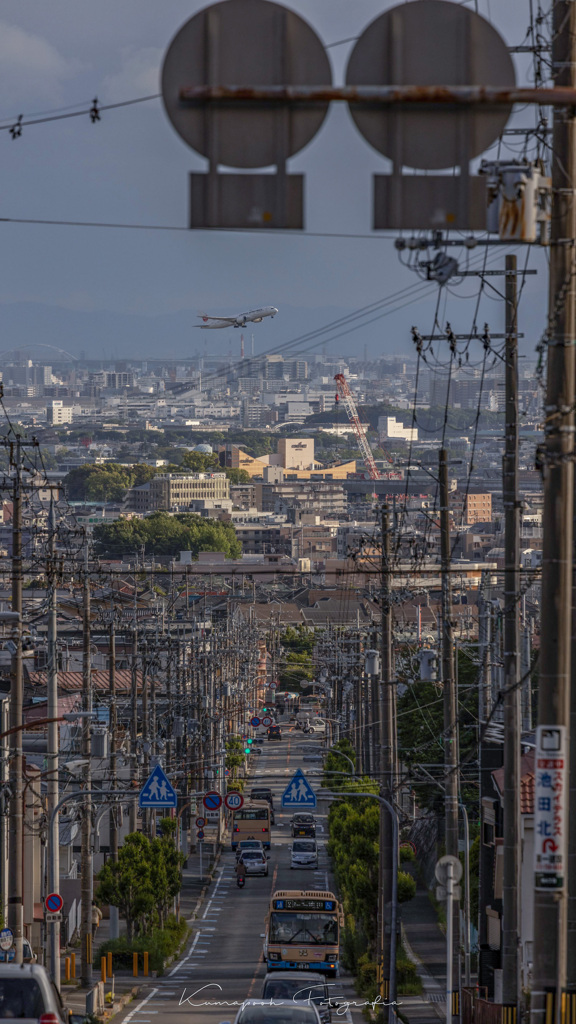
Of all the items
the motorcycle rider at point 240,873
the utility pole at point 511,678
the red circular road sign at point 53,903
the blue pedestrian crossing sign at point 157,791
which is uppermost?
the utility pole at point 511,678

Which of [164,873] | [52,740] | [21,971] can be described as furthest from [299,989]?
[21,971]

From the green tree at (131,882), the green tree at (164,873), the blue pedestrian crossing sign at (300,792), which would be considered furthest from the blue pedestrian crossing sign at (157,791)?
the green tree at (164,873)

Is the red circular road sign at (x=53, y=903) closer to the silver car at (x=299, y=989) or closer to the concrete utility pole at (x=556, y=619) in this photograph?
the silver car at (x=299, y=989)

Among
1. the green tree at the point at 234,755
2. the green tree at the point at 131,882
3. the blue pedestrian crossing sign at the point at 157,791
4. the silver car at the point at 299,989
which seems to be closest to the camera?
the silver car at the point at 299,989

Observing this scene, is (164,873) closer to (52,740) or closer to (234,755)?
(52,740)

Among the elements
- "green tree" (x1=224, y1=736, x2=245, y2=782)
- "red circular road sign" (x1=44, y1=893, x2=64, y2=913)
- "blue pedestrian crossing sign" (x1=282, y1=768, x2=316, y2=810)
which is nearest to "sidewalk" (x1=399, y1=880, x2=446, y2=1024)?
"blue pedestrian crossing sign" (x1=282, y1=768, x2=316, y2=810)

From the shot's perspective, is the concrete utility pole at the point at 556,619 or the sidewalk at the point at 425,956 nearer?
the concrete utility pole at the point at 556,619

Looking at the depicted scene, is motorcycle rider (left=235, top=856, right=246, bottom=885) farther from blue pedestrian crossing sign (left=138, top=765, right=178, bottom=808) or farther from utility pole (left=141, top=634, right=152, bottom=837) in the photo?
blue pedestrian crossing sign (left=138, top=765, right=178, bottom=808)

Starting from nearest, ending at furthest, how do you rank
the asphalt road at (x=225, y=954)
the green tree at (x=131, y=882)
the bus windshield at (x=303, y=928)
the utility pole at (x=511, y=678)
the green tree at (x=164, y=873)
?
the utility pole at (x=511, y=678) < the asphalt road at (x=225, y=954) < the bus windshield at (x=303, y=928) < the green tree at (x=131, y=882) < the green tree at (x=164, y=873)
